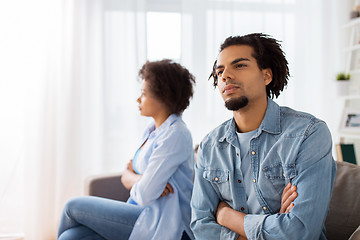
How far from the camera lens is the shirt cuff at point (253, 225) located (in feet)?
3.31

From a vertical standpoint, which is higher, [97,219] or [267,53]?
[267,53]

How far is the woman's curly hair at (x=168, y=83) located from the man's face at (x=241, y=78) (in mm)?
523

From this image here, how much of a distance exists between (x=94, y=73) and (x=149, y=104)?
117 cm

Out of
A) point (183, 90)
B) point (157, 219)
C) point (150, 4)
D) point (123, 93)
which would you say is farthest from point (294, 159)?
point (150, 4)

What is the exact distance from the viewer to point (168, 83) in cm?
174

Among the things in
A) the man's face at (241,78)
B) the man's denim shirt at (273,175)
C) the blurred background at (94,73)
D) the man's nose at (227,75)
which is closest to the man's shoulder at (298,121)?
the man's denim shirt at (273,175)

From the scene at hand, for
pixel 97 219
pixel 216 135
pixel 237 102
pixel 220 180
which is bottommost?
pixel 97 219

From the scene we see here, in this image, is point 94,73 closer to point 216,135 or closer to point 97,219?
point 97,219

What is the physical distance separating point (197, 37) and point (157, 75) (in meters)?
1.22

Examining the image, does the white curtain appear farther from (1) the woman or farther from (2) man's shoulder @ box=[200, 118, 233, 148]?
(2) man's shoulder @ box=[200, 118, 233, 148]

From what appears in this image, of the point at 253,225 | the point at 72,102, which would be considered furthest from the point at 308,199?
the point at 72,102

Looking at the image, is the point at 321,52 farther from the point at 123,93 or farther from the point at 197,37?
the point at 123,93

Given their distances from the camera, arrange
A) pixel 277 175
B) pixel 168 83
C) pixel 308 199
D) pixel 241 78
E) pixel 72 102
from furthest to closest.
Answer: pixel 72 102 < pixel 168 83 < pixel 241 78 < pixel 277 175 < pixel 308 199

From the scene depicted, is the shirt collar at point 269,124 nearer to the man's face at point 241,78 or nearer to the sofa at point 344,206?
the man's face at point 241,78
